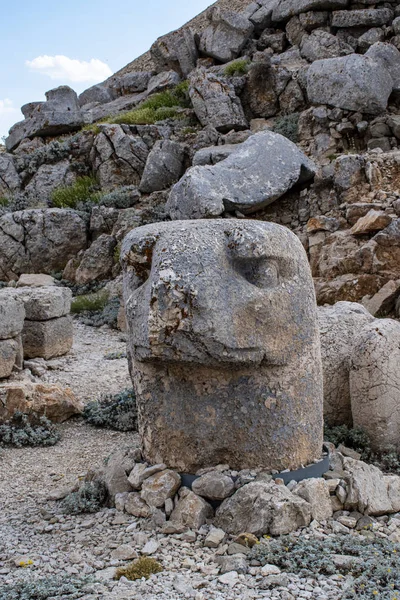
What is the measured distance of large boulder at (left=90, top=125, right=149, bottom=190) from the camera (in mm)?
17672

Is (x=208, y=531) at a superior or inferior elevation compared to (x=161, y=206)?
inferior

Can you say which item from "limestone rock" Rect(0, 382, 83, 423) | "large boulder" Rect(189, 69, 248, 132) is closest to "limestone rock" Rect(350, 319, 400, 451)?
"limestone rock" Rect(0, 382, 83, 423)

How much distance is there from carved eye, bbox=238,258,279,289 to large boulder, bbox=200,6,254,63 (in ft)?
67.5

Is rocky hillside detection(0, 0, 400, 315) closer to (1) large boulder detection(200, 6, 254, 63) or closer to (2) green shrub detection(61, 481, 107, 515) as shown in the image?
(1) large boulder detection(200, 6, 254, 63)

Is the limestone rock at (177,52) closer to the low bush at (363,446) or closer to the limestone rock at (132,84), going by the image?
the limestone rock at (132,84)

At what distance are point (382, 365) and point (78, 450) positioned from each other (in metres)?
2.99

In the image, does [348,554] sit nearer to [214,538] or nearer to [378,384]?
[214,538]

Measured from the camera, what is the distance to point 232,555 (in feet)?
10.7

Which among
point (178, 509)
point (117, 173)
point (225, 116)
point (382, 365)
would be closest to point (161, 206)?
point (117, 173)

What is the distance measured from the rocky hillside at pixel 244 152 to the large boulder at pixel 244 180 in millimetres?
28

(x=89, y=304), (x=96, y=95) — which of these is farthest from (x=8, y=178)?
(x=96, y=95)

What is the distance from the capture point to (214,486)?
3711 mm

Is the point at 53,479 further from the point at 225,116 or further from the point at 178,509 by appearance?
the point at 225,116

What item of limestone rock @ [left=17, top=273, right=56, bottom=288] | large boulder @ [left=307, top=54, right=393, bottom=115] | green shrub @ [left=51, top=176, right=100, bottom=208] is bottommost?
limestone rock @ [left=17, top=273, right=56, bottom=288]
